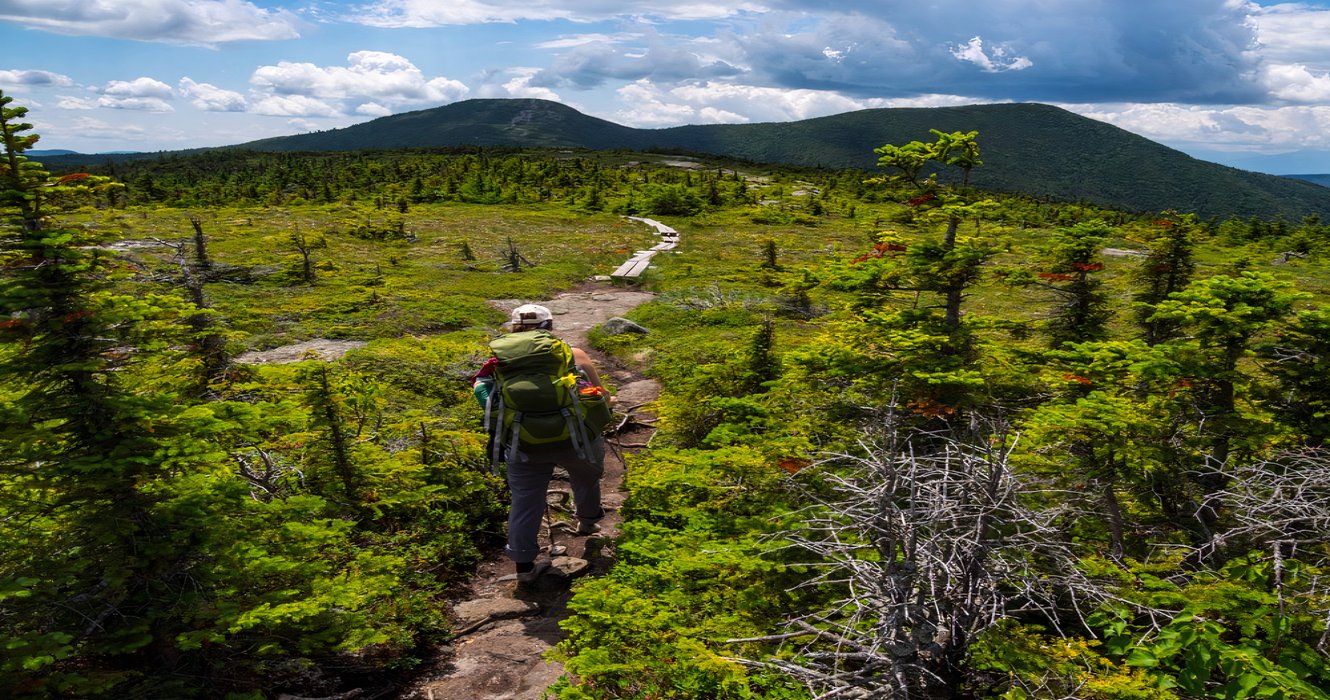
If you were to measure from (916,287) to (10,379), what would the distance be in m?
7.84

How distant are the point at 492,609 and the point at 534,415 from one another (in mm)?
1991

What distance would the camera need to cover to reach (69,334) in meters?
3.83

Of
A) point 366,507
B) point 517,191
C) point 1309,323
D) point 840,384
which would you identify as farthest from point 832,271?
point 517,191

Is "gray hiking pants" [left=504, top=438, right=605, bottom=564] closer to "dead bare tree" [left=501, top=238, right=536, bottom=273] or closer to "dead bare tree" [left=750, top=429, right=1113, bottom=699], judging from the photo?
"dead bare tree" [left=750, top=429, right=1113, bottom=699]

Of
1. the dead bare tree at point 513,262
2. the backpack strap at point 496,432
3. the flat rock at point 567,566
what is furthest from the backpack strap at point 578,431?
the dead bare tree at point 513,262

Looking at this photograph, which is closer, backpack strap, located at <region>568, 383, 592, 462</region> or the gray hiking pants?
backpack strap, located at <region>568, 383, 592, 462</region>

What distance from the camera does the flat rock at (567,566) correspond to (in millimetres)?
6523

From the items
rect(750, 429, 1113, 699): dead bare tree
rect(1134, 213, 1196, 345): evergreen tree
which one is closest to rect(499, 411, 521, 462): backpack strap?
rect(750, 429, 1113, 699): dead bare tree

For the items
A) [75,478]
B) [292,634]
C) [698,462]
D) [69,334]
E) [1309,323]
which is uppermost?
[69,334]

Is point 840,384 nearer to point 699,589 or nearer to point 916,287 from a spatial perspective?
point 916,287

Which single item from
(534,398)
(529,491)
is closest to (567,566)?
(529,491)

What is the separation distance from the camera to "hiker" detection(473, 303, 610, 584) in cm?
594

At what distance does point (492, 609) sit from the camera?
236 inches

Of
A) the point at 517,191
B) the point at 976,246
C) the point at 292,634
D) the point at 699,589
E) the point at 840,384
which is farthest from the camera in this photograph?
the point at 517,191
